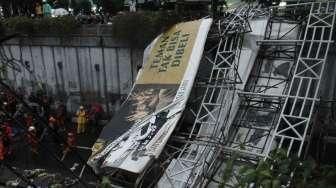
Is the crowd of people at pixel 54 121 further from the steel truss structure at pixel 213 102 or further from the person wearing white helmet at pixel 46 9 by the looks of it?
the steel truss structure at pixel 213 102

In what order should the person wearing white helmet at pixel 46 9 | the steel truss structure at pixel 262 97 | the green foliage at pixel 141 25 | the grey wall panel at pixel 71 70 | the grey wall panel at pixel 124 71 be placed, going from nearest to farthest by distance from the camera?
the steel truss structure at pixel 262 97 → the green foliage at pixel 141 25 → the grey wall panel at pixel 124 71 → the grey wall panel at pixel 71 70 → the person wearing white helmet at pixel 46 9

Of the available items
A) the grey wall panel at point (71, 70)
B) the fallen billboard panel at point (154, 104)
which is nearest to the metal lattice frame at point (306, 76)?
the fallen billboard panel at point (154, 104)

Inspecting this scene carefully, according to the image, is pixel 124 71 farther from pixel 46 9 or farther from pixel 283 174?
pixel 283 174

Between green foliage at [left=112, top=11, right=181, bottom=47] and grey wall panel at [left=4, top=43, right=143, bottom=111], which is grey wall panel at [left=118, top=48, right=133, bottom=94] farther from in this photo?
green foliage at [left=112, top=11, right=181, bottom=47]

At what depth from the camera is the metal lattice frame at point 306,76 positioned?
37.3 ft

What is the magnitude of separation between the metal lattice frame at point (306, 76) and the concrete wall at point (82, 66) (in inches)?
310

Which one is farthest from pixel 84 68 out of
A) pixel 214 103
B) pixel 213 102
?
pixel 214 103

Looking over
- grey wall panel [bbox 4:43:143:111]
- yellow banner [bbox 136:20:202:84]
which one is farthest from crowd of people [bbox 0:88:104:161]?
yellow banner [bbox 136:20:202:84]

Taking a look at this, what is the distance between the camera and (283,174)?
4.21 meters

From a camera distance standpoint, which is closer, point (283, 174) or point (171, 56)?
point (283, 174)

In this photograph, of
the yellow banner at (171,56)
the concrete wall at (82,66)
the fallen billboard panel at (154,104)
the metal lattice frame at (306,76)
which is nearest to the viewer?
the metal lattice frame at (306,76)

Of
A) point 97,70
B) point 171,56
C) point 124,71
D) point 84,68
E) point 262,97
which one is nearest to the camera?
point 262,97

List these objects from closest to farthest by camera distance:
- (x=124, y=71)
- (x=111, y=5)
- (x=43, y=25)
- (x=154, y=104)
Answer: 1. (x=154, y=104)
2. (x=124, y=71)
3. (x=43, y=25)
4. (x=111, y=5)

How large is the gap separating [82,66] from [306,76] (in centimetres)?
1127
